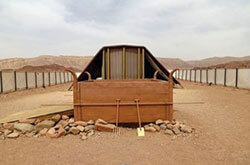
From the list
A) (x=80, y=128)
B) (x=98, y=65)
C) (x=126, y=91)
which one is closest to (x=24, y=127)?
(x=80, y=128)

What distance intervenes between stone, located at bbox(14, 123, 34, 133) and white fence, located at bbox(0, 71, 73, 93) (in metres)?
9.24

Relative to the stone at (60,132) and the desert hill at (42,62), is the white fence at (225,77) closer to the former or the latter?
the stone at (60,132)

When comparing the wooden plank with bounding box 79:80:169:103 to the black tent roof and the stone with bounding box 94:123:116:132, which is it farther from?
the black tent roof

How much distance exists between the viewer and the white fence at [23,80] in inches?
482

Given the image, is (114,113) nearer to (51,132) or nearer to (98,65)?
(51,132)

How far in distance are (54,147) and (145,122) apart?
8.02 feet

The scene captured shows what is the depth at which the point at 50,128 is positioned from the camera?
4586 mm

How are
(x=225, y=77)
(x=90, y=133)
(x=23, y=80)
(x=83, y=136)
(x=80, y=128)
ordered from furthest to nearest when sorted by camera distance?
1. (x=225, y=77)
2. (x=23, y=80)
3. (x=80, y=128)
4. (x=90, y=133)
5. (x=83, y=136)

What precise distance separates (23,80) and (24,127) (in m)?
11.8

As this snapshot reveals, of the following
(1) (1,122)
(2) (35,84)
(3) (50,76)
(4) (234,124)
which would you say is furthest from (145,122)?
(3) (50,76)

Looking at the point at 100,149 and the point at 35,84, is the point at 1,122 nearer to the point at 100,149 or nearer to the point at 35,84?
the point at 100,149

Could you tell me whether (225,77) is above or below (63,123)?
above

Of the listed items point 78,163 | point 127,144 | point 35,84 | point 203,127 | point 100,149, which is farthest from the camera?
point 35,84

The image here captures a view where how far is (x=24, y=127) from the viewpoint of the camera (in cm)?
453
